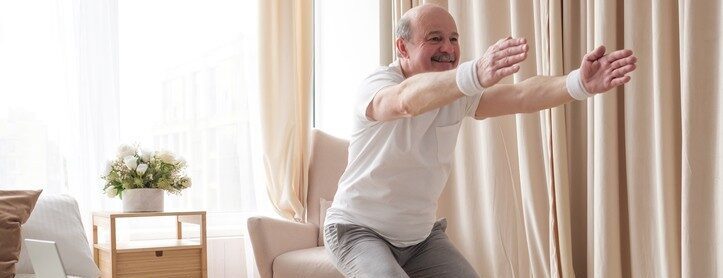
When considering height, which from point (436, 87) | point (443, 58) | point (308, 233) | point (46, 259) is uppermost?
point (443, 58)

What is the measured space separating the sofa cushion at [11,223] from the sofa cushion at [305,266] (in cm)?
96

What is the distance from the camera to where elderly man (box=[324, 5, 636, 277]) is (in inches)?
71.6

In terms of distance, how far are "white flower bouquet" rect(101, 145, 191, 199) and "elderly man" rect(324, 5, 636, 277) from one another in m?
1.73

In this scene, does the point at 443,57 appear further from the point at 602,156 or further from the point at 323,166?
the point at 323,166

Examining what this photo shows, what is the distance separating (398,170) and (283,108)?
2415 millimetres

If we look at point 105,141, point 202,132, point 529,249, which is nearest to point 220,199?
point 202,132

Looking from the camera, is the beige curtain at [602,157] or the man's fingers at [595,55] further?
the beige curtain at [602,157]

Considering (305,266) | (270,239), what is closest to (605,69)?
(305,266)

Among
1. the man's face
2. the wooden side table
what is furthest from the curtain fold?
the wooden side table

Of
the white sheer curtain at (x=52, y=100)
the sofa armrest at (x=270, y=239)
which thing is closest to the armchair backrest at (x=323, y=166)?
the sofa armrest at (x=270, y=239)

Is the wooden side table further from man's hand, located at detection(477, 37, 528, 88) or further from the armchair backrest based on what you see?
man's hand, located at detection(477, 37, 528, 88)

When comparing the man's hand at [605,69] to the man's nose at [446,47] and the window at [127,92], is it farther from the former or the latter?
the window at [127,92]

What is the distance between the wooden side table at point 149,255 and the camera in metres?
3.35

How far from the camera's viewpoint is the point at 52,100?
388 cm
